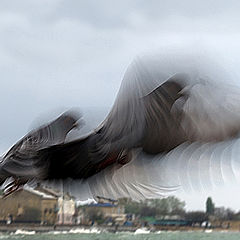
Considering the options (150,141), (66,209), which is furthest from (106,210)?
(150,141)

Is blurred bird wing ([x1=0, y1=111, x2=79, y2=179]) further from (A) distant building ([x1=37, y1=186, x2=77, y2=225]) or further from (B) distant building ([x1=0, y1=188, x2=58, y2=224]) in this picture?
(B) distant building ([x1=0, y1=188, x2=58, y2=224])

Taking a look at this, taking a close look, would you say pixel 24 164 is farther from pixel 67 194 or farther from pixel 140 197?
pixel 140 197

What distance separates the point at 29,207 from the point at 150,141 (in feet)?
6.23

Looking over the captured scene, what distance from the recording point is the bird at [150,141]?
208cm

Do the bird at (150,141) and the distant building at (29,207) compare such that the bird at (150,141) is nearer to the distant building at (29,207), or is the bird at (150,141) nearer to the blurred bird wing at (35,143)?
the blurred bird wing at (35,143)

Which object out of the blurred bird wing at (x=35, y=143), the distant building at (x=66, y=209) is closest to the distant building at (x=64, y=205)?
the distant building at (x=66, y=209)

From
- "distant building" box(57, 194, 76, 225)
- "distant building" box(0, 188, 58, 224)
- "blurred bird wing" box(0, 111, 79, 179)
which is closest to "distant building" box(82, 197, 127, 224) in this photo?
"distant building" box(57, 194, 76, 225)

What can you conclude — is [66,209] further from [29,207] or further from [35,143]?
[35,143]

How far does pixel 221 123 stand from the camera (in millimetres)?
2025

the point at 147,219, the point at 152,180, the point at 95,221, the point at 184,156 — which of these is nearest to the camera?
the point at 184,156

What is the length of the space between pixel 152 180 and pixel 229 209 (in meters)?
0.54

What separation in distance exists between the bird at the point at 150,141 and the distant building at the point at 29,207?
0.47 metres

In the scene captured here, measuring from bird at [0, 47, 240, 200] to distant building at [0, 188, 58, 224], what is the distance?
1.54ft

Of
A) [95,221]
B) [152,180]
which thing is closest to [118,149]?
[152,180]
